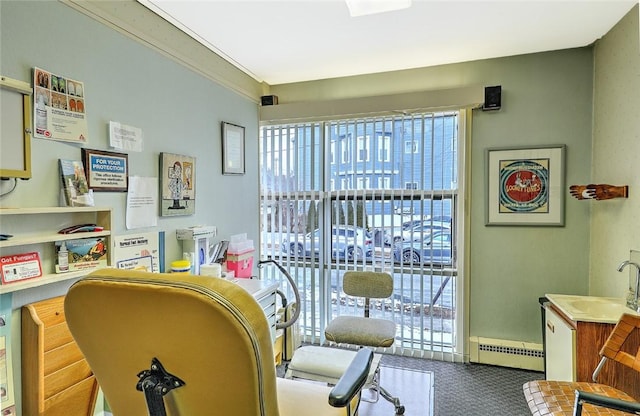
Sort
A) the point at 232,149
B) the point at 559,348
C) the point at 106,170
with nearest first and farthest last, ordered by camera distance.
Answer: the point at 106,170 < the point at 559,348 < the point at 232,149

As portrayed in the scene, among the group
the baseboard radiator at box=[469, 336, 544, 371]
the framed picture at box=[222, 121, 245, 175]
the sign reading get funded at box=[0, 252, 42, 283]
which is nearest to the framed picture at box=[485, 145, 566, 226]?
the baseboard radiator at box=[469, 336, 544, 371]

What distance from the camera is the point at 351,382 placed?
111cm

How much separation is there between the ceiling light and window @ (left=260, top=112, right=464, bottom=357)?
1.12 m

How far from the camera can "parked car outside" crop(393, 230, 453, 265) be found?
305 centimetres

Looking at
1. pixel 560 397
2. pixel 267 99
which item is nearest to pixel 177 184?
pixel 267 99

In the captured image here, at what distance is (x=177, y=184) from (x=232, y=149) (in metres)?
0.75

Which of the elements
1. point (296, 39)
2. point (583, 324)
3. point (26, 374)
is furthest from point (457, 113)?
point (26, 374)

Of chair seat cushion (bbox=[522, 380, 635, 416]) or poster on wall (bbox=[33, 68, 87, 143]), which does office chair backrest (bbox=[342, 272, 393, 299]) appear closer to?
chair seat cushion (bbox=[522, 380, 635, 416])

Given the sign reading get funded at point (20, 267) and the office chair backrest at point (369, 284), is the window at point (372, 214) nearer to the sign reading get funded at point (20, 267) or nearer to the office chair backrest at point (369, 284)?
the office chair backrest at point (369, 284)

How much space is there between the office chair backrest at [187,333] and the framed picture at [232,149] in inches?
82.1

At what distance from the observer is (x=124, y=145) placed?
196cm

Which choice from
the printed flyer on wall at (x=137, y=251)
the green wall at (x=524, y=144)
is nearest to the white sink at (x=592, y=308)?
the green wall at (x=524, y=144)

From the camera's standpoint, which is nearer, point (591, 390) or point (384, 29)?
point (591, 390)

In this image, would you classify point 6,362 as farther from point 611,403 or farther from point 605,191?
point 605,191
